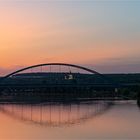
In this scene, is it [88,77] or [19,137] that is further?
[88,77]

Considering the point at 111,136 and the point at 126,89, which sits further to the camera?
the point at 126,89

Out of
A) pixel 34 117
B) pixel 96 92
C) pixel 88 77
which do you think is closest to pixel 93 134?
pixel 34 117

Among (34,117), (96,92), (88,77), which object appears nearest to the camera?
(34,117)

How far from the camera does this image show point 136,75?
99625mm

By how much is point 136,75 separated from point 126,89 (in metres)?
31.8

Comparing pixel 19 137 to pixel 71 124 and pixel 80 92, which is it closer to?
pixel 71 124

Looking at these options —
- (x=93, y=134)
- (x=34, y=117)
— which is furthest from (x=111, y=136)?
(x=34, y=117)

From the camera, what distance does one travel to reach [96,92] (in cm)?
8244

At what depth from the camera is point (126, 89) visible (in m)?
68.4

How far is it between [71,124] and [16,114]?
7955mm

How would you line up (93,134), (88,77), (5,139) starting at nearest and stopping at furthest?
1. (5,139)
2. (93,134)
3. (88,77)

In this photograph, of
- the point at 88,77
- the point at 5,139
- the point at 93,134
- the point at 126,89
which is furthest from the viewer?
the point at 88,77

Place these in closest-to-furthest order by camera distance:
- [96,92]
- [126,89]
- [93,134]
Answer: [93,134], [126,89], [96,92]

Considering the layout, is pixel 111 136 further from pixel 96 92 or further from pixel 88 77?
pixel 88 77
